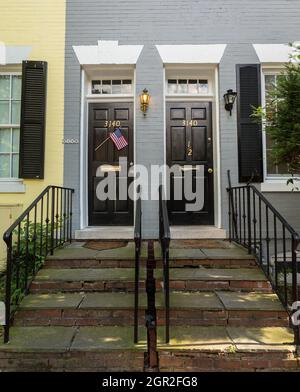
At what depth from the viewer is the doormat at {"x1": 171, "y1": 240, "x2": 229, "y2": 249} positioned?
492 centimetres

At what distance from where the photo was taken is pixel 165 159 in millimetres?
5754

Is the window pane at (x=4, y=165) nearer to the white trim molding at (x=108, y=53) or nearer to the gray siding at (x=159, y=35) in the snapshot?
the gray siding at (x=159, y=35)

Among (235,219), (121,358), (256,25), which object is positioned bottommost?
(121,358)

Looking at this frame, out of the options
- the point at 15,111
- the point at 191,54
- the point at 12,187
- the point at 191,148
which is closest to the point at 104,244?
the point at 12,187

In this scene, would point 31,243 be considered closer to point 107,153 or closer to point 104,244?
point 104,244

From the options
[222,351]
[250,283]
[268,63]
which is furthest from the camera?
[268,63]

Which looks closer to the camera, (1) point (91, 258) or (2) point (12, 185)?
(1) point (91, 258)

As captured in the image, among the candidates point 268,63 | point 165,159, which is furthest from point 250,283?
point 268,63

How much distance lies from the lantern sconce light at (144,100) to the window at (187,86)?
61cm

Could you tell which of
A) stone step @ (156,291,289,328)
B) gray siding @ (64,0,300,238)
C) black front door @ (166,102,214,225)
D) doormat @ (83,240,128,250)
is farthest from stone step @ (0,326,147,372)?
black front door @ (166,102,214,225)

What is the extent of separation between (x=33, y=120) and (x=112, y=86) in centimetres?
152

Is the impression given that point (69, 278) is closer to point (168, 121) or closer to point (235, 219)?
point (235, 219)

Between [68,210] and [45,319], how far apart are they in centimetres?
218

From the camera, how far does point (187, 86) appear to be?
601cm
